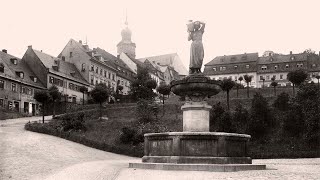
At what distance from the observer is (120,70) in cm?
8650

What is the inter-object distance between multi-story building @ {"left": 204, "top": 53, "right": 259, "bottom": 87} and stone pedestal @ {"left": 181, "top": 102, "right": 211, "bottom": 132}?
73.3 m

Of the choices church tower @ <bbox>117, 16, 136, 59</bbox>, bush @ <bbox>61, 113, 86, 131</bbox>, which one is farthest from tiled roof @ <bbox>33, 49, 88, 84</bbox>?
church tower @ <bbox>117, 16, 136, 59</bbox>

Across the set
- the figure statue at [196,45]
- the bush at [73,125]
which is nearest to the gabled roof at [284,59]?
the bush at [73,125]

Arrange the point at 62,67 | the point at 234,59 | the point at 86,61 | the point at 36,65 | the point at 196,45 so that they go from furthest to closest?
the point at 234,59, the point at 86,61, the point at 62,67, the point at 36,65, the point at 196,45

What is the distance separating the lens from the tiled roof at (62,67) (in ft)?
211

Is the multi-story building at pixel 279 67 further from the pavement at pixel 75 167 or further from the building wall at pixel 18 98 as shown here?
→ the pavement at pixel 75 167

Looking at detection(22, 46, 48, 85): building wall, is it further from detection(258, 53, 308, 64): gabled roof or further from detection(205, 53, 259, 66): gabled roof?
detection(258, 53, 308, 64): gabled roof

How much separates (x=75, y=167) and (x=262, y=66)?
78.8m

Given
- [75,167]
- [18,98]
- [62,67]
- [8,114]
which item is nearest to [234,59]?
[62,67]

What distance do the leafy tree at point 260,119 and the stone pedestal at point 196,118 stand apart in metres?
15.1

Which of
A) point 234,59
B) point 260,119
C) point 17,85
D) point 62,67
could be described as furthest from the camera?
point 234,59

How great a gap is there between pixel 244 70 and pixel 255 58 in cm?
424

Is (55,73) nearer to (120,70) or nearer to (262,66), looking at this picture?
(120,70)

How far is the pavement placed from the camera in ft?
38.6
